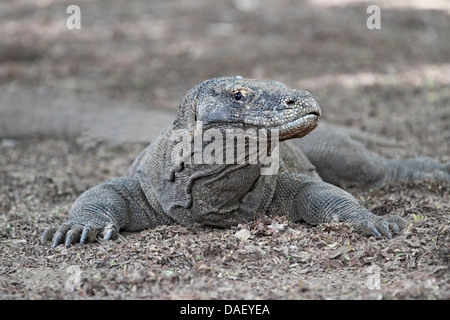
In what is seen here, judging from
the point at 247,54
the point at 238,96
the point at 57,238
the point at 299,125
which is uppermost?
the point at 238,96

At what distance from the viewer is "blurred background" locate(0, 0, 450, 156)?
10.8m

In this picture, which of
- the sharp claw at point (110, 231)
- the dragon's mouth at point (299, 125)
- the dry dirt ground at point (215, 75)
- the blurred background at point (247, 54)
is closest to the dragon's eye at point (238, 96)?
the dragon's mouth at point (299, 125)

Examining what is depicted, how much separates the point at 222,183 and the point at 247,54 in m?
8.57

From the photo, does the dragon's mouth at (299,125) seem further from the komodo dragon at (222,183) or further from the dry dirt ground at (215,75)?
the dry dirt ground at (215,75)

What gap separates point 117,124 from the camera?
10.1m

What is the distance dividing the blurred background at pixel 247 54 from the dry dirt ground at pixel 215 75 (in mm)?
43

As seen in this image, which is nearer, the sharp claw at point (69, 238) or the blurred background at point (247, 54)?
the sharp claw at point (69, 238)

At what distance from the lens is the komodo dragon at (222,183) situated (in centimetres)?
491

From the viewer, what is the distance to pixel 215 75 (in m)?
12.3

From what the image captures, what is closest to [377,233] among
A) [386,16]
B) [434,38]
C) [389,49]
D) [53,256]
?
[53,256]

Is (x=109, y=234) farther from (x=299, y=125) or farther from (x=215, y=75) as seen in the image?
(x=215, y=75)

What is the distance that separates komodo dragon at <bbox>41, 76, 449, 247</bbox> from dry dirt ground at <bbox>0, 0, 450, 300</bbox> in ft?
0.59

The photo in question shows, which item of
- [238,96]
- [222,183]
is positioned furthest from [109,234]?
[238,96]
